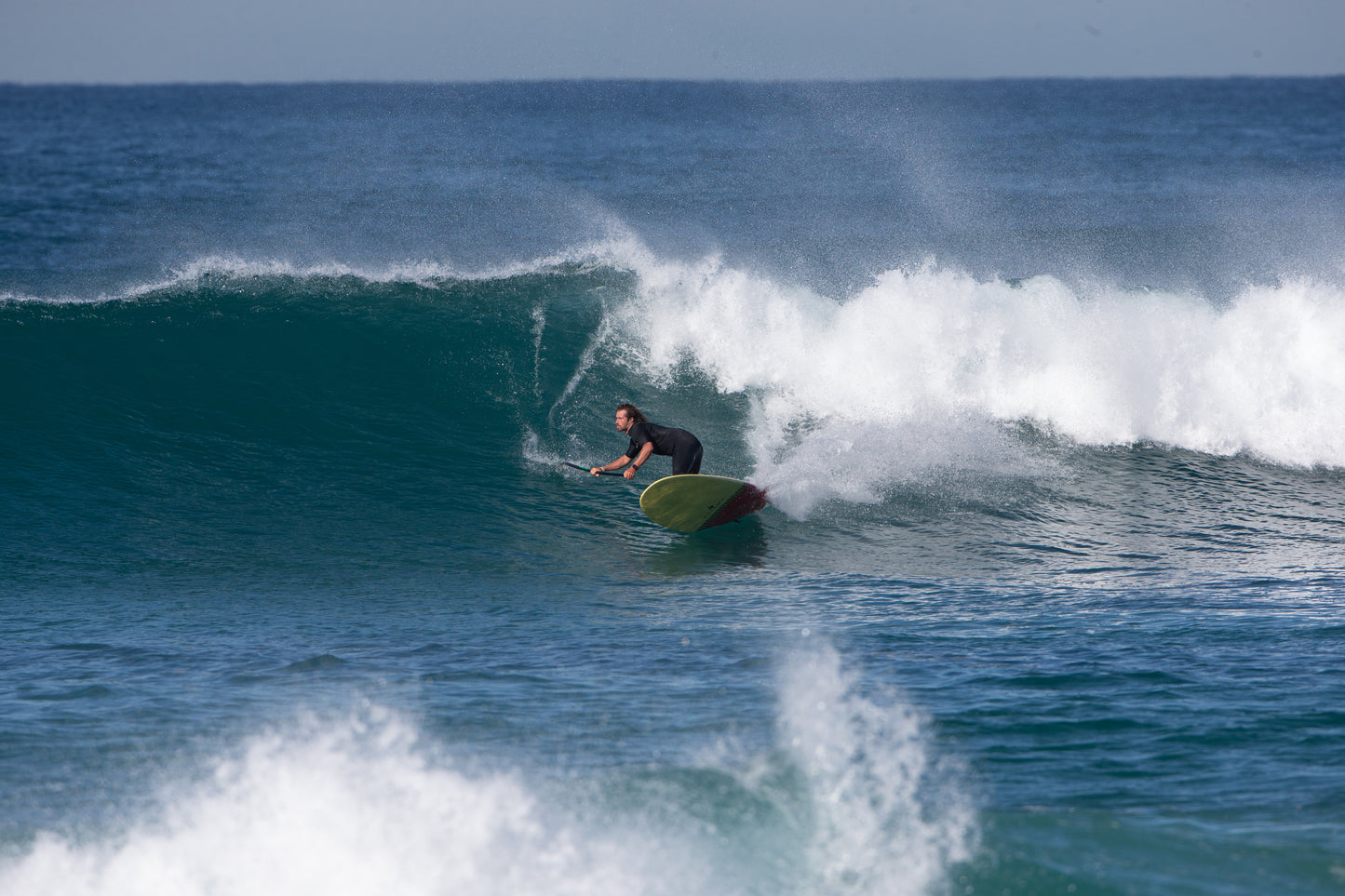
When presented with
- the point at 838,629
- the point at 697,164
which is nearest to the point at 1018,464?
the point at 838,629

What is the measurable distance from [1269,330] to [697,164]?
75.5ft

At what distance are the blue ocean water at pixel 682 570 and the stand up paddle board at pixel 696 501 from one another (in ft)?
0.68

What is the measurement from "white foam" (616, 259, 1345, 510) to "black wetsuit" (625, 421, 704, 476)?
83.7 inches

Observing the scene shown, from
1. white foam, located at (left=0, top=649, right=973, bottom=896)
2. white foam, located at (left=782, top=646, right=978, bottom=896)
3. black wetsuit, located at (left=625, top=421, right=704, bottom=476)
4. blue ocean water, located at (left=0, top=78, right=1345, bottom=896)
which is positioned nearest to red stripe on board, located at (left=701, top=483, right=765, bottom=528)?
blue ocean water, located at (left=0, top=78, right=1345, bottom=896)

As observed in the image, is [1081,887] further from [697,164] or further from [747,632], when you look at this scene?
[697,164]

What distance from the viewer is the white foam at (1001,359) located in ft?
40.9

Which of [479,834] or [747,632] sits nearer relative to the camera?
[479,834]

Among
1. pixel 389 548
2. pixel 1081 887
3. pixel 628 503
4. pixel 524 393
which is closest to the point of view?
pixel 1081 887

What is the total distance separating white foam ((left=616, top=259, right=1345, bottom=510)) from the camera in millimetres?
12461

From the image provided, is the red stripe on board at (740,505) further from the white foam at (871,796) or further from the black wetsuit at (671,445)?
the white foam at (871,796)

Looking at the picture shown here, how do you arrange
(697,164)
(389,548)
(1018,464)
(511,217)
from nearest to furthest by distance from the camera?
(389,548) < (1018,464) < (511,217) < (697,164)

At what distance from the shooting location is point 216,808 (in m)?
4.96

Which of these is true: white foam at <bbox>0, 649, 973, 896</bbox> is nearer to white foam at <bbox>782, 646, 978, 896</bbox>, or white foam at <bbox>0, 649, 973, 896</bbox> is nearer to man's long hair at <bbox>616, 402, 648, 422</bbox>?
Answer: white foam at <bbox>782, 646, 978, 896</bbox>

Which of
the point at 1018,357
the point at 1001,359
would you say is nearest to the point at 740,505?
the point at 1001,359
